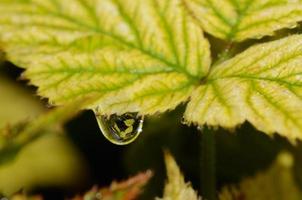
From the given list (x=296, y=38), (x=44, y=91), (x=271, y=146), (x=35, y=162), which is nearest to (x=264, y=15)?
(x=296, y=38)

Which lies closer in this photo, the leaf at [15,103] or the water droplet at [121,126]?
the water droplet at [121,126]

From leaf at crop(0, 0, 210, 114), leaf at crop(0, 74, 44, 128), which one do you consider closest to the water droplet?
leaf at crop(0, 0, 210, 114)

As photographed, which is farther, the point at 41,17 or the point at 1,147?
the point at 41,17

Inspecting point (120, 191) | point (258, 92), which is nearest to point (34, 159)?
point (120, 191)

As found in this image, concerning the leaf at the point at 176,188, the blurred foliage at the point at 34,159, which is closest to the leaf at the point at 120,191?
the leaf at the point at 176,188

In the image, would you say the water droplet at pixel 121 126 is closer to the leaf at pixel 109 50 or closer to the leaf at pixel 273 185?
the leaf at pixel 109 50

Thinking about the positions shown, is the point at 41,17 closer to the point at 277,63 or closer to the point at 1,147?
the point at 1,147
